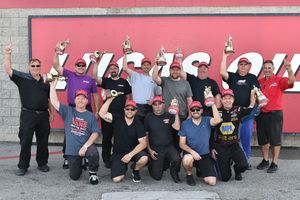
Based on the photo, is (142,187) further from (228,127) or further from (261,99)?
(261,99)

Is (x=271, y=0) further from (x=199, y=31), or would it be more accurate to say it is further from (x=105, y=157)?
(x=105, y=157)

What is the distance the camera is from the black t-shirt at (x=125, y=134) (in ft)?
17.7

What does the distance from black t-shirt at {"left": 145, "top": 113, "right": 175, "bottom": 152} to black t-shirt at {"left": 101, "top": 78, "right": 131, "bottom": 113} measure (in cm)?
68

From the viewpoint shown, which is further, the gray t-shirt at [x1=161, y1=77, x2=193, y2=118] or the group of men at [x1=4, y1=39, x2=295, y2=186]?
the gray t-shirt at [x1=161, y1=77, x2=193, y2=118]

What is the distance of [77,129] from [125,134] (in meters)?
0.72

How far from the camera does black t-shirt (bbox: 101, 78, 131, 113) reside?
5.95m

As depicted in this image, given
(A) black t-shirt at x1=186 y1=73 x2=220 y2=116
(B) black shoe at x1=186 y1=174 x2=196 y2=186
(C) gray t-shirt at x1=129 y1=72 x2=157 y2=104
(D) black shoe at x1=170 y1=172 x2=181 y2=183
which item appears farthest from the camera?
(C) gray t-shirt at x1=129 y1=72 x2=157 y2=104

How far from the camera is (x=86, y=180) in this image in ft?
17.7

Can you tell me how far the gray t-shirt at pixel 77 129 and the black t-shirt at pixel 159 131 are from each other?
0.81 m

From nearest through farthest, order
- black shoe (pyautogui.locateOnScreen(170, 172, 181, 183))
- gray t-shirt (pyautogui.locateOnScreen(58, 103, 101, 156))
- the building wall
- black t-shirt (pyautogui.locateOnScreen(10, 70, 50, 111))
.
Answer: black shoe (pyautogui.locateOnScreen(170, 172, 181, 183)) < gray t-shirt (pyautogui.locateOnScreen(58, 103, 101, 156)) < black t-shirt (pyautogui.locateOnScreen(10, 70, 50, 111)) < the building wall

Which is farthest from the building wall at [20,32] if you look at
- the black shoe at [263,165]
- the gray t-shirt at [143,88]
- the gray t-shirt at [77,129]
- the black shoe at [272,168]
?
the gray t-shirt at [77,129]

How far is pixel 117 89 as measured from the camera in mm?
6023

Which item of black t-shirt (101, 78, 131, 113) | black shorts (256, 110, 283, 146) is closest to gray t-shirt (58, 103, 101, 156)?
black t-shirt (101, 78, 131, 113)

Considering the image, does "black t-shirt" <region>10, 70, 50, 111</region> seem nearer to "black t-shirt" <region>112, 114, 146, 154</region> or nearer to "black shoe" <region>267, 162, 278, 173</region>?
"black t-shirt" <region>112, 114, 146, 154</region>
